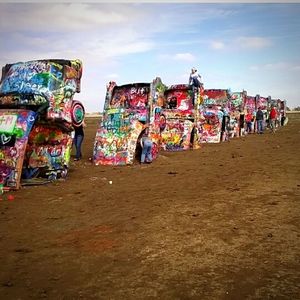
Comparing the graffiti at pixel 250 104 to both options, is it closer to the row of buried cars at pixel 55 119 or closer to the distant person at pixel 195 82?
the distant person at pixel 195 82

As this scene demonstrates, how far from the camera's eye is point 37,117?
717 centimetres

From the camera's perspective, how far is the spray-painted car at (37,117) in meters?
6.87


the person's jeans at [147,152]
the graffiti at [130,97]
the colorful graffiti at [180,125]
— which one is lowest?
the person's jeans at [147,152]

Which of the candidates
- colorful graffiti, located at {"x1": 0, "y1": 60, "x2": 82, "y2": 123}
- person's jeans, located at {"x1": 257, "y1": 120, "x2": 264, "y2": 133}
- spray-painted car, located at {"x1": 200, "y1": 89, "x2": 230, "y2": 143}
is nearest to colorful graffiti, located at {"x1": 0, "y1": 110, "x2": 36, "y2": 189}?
colorful graffiti, located at {"x1": 0, "y1": 60, "x2": 82, "y2": 123}

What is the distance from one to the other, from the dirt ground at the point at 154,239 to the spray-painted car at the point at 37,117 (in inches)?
27.4

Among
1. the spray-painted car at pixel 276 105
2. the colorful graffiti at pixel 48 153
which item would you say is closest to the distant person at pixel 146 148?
the colorful graffiti at pixel 48 153

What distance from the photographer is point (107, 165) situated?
10.0 m

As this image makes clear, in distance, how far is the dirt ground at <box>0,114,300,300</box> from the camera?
3.04m

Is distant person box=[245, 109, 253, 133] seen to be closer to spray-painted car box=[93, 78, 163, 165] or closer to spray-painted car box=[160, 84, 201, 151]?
spray-painted car box=[160, 84, 201, 151]

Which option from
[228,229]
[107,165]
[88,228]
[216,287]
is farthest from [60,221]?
[107,165]

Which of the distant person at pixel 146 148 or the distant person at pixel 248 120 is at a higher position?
the distant person at pixel 248 120

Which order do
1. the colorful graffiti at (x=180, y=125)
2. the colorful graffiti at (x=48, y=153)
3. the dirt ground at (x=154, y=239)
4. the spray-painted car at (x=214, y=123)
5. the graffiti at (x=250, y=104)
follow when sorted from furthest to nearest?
the graffiti at (x=250, y=104) < the spray-painted car at (x=214, y=123) < the colorful graffiti at (x=180, y=125) < the colorful graffiti at (x=48, y=153) < the dirt ground at (x=154, y=239)

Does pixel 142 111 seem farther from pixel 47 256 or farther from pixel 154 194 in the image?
pixel 47 256

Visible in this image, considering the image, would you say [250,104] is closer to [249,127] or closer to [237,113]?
[249,127]
